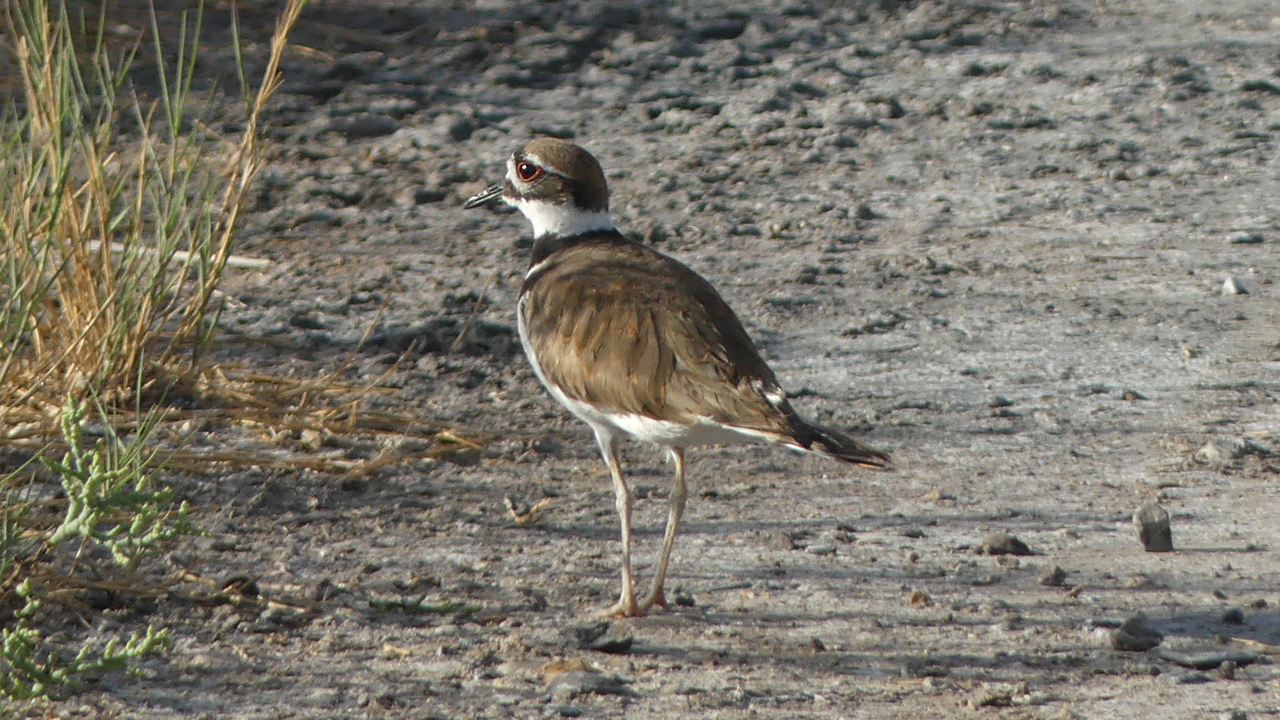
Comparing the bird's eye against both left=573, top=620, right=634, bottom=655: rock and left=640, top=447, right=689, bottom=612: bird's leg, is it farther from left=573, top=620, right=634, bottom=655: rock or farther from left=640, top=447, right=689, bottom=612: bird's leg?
left=573, top=620, right=634, bottom=655: rock

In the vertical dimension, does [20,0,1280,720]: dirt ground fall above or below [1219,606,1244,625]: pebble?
below

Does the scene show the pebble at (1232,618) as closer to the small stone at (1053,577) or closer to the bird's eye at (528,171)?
the small stone at (1053,577)

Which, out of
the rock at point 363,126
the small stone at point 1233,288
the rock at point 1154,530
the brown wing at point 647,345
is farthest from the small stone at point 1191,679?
the rock at point 363,126

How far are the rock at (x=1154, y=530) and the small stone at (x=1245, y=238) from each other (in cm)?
327

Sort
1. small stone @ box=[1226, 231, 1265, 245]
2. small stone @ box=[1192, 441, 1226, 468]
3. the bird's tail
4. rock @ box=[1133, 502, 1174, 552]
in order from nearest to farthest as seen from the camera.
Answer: the bird's tail < rock @ box=[1133, 502, 1174, 552] < small stone @ box=[1192, 441, 1226, 468] < small stone @ box=[1226, 231, 1265, 245]

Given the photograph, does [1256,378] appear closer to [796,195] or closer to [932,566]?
[932,566]

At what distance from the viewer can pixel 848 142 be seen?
364 inches

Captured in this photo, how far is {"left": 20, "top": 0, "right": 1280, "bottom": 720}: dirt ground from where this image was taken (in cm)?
436

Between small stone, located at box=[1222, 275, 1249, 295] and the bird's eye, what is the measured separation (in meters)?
3.25

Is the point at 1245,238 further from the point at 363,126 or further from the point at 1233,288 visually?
the point at 363,126

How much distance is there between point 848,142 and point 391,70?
268 centimetres

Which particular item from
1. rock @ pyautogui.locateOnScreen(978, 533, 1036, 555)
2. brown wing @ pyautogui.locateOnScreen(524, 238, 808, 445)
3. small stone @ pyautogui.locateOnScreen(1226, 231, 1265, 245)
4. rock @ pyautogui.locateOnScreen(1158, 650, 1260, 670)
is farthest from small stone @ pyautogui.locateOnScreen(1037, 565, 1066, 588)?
small stone @ pyautogui.locateOnScreen(1226, 231, 1265, 245)

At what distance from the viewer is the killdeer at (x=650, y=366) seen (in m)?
4.47

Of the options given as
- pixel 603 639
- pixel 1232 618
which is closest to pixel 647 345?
pixel 603 639
